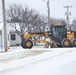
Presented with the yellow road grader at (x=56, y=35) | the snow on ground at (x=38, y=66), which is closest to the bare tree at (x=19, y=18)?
the yellow road grader at (x=56, y=35)

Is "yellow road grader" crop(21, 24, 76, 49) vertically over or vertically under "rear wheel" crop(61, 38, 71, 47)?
over

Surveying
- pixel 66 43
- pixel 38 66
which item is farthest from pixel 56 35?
pixel 38 66

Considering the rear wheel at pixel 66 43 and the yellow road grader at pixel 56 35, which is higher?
the yellow road grader at pixel 56 35

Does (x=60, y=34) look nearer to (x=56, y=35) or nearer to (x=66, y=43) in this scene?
(x=56, y=35)

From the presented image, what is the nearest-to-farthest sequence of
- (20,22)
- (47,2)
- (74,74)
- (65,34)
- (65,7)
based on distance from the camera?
(74,74)
(65,34)
(20,22)
(47,2)
(65,7)

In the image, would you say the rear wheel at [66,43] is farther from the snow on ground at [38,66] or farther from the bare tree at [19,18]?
the bare tree at [19,18]

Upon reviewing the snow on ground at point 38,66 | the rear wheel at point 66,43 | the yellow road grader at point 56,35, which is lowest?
the snow on ground at point 38,66

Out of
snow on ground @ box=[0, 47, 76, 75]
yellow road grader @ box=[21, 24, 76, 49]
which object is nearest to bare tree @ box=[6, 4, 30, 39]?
yellow road grader @ box=[21, 24, 76, 49]

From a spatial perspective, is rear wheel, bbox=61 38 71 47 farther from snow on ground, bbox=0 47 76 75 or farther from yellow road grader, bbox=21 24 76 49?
snow on ground, bbox=0 47 76 75

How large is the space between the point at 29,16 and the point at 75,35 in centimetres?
2334

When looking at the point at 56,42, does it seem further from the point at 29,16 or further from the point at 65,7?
the point at 65,7

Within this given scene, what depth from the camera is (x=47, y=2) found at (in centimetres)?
6366

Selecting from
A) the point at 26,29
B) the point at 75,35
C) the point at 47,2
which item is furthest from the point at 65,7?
the point at 75,35

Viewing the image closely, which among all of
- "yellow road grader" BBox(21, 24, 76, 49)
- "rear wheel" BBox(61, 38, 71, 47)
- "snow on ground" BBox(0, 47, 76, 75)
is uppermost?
"yellow road grader" BBox(21, 24, 76, 49)
